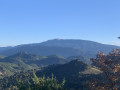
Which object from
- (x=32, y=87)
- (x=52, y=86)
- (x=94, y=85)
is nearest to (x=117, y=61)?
(x=94, y=85)

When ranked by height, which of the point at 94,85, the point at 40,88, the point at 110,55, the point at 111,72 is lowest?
the point at 40,88

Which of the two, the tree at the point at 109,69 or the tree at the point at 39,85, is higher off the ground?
the tree at the point at 109,69

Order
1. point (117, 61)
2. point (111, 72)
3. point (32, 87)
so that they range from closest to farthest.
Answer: point (111, 72) → point (117, 61) → point (32, 87)

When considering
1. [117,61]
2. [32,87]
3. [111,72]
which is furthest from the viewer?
[32,87]

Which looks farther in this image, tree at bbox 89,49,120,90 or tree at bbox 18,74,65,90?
tree at bbox 18,74,65,90

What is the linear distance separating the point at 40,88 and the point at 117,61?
418 inches

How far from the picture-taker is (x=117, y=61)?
1936cm

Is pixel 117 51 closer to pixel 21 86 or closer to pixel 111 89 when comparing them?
pixel 111 89

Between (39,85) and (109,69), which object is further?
(39,85)

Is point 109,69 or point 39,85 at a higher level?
point 109,69

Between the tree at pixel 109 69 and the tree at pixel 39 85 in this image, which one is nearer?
the tree at pixel 109 69

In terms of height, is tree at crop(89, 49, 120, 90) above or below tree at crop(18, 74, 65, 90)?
above

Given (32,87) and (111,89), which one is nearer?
(111,89)

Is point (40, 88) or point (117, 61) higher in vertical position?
point (117, 61)
